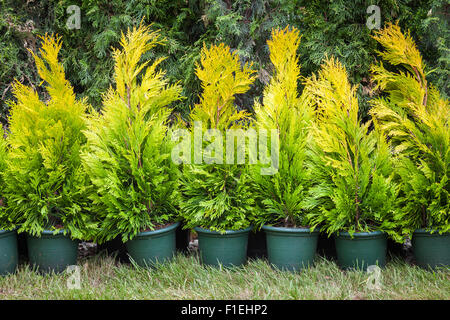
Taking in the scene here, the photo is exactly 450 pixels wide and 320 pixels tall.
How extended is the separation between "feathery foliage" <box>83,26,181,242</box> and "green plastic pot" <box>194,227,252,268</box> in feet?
1.48

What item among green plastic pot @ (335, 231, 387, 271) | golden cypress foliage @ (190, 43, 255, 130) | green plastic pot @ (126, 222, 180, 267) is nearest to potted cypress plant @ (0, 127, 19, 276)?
green plastic pot @ (126, 222, 180, 267)

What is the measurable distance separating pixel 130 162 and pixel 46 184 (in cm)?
81

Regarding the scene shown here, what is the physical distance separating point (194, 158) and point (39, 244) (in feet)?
5.53

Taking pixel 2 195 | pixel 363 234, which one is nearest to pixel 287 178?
pixel 363 234

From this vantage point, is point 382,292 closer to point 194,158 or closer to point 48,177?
point 194,158

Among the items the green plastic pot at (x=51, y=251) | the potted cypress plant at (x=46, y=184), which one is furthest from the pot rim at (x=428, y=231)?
the green plastic pot at (x=51, y=251)

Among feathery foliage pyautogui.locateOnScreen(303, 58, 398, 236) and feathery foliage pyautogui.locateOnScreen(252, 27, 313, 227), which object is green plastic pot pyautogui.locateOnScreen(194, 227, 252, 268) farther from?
feathery foliage pyautogui.locateOnScreen(303, 58, 398, 236)

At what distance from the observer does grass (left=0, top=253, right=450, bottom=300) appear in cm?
295

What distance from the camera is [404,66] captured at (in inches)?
153

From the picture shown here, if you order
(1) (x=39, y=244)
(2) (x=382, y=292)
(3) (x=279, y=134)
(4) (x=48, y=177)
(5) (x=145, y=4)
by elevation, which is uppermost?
(5) (x=145, y=4)

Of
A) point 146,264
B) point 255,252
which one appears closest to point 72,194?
point 146,264

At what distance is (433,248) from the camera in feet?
10.9

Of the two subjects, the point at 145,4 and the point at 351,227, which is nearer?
the point at 351,227

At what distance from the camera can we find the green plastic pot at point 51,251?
3.51m
